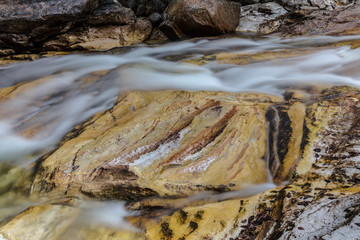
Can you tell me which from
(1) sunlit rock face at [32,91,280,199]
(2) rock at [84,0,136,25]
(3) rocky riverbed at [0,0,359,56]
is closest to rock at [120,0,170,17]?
(3) rocky riverbed at [0,0,359,56]

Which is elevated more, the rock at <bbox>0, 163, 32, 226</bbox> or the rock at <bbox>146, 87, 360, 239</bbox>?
the rock at <bbox>146, 87, 360, 239</bbox>

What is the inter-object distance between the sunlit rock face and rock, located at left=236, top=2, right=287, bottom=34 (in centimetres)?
722

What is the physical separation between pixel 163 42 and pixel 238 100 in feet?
21.1

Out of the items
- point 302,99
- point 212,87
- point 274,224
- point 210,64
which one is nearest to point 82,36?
point 210,64

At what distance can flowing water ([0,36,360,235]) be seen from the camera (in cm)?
413

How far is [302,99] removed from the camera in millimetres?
3936

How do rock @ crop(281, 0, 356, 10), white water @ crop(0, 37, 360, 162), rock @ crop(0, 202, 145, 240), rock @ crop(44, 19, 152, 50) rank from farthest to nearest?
rock @ crop(281, 0, 356, 10), rock @ crop(44, 19, 152, 50), white water @ crop(0, 37, 360, 162), rock @ crop(0, 202, 145, 240)

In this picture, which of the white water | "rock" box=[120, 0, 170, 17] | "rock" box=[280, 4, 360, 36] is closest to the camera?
the white water

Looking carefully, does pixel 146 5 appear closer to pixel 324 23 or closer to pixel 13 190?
pixel 324 23

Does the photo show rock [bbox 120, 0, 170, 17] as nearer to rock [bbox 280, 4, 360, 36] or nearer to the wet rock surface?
rock [bbox 280, 4, 360, 36]

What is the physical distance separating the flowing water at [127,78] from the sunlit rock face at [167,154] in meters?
0.23

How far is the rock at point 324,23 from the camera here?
844 cm

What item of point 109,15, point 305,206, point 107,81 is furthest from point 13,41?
point 305,206

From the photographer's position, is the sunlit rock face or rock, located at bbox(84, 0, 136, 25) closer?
the sunlit rock face
